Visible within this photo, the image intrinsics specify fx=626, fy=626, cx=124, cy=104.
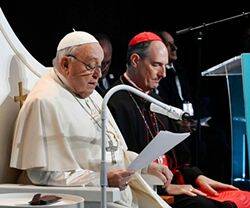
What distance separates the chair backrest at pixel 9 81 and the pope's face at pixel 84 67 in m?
0.33

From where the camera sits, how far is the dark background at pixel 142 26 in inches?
280

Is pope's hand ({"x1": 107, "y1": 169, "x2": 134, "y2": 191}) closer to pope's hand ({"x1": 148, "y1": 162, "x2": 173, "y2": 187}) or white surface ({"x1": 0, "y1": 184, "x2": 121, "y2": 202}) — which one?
white surface ({"x1": 0, "y1": 184, "x2": 121, "y2": 202})

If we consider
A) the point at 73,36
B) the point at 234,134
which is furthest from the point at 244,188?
the point at 73,36

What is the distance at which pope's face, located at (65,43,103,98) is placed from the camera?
3719 mm

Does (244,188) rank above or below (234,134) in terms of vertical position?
below

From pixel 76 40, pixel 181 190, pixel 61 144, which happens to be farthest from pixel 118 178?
pixel 181 190

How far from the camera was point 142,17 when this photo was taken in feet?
26.8

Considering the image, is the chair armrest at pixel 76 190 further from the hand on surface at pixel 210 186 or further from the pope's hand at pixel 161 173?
the hand on surface at pixel 210 186

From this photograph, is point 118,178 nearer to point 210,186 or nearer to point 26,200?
point 26,200

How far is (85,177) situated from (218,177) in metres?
3.97

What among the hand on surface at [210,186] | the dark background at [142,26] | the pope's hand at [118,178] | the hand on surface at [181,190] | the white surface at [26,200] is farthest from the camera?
the dark background at [142,26]

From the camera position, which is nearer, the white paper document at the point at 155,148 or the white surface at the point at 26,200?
the white surface at the point at 26,200

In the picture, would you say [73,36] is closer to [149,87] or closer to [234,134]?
[149,87]

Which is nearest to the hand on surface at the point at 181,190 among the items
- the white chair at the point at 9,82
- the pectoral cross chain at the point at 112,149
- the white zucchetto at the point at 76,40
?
the pectoral cross chain at the point at 112,149
